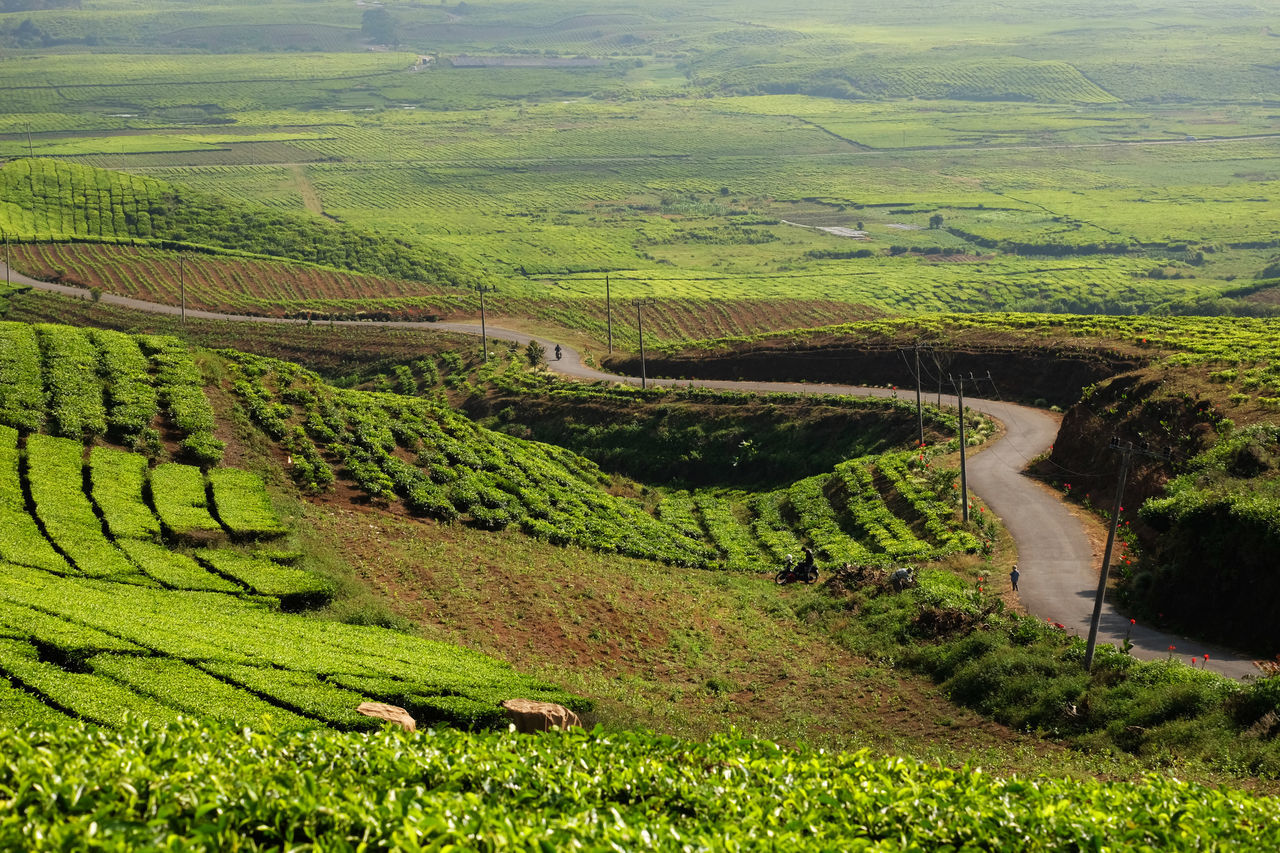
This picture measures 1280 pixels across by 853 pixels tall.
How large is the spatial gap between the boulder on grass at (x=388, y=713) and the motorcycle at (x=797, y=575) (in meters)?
22.6

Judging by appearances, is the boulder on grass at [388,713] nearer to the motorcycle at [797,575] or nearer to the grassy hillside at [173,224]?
the motorcycle at [797,575]

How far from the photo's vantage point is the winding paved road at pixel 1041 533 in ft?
109

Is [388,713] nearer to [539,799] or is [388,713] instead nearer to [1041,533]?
[539,799]

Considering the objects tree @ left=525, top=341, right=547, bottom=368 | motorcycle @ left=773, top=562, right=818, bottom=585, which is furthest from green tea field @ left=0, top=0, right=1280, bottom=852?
tree @ left=525, top=341, right=547, bottom=368

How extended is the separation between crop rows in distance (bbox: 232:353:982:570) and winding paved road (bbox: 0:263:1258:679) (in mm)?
2308

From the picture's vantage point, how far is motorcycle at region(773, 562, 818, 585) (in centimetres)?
4334

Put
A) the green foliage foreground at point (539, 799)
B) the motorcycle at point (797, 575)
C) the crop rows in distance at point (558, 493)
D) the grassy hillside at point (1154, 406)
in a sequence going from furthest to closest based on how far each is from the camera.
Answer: the crop rows in distance at point (558, 493)
the motorcycle at point (797, 575)
the grassy hillside at point (1154, 406)
the green foliage foreground at point (539, 799)

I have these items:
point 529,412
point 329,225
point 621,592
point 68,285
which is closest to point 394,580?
point 621,592

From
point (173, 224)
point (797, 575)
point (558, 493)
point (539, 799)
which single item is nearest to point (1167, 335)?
point (797, 575)

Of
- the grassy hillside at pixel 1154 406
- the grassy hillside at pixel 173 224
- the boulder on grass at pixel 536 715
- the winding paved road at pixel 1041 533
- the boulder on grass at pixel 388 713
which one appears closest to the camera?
the boulder on grass at pixel 388 713

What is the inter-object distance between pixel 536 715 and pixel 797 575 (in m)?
21.3

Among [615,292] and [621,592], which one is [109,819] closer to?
[621,592]

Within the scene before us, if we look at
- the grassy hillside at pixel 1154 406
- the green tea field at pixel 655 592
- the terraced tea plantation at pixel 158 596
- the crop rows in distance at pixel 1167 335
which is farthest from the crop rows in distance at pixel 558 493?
the crop rows in distance at pixel 1167 335

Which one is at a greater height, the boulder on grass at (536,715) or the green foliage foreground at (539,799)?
the green foliage foreground at (539,799)
